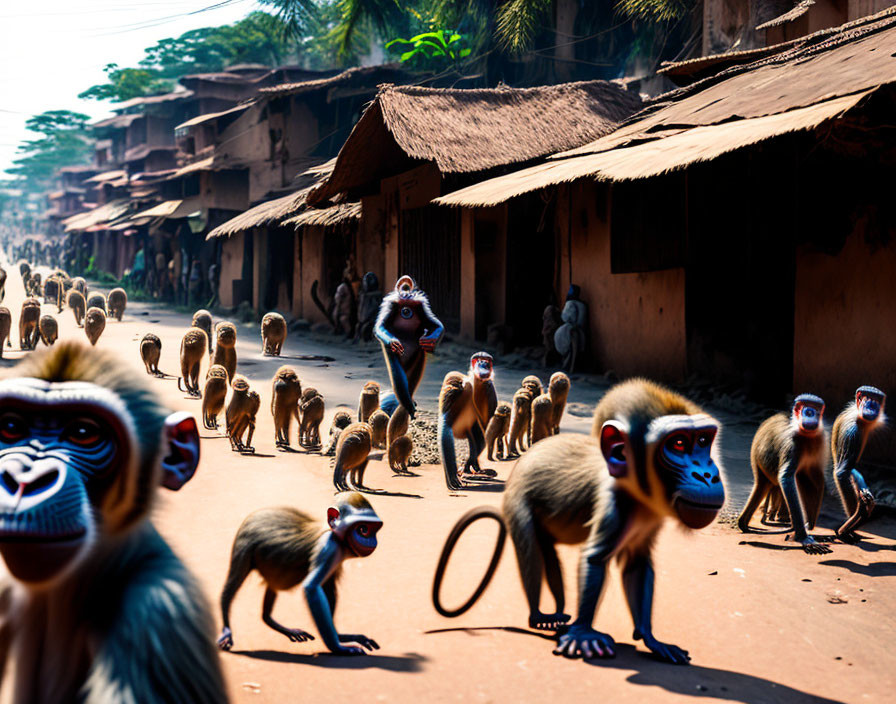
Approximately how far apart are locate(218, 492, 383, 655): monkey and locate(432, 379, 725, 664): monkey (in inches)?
23.0

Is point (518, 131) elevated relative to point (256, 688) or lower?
elevated

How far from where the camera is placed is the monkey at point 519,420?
9.05 meters

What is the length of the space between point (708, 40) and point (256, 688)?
19.6m

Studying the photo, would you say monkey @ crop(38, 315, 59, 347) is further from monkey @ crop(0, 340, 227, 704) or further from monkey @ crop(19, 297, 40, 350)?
monkey @ crop(0, 340, 227, 704)

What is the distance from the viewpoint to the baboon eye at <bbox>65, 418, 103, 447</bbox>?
7.13 feet

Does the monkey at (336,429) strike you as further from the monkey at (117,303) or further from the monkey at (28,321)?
the monkey at (117,303)

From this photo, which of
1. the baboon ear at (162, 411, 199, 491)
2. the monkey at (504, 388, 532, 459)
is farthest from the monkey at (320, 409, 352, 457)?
the baboon ear at (162, 411, 199, 491)

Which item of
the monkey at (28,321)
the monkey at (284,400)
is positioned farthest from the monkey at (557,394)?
the monkey at (28,321)

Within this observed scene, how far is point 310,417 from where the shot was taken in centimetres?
888

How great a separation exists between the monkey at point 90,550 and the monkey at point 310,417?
6.46 meters

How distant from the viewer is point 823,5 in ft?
51.2

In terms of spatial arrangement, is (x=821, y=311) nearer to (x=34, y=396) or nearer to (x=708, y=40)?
(x=34, y=396)

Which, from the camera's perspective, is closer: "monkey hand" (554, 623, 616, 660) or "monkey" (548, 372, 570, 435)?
"monkey hand" (554, 623, 616, 660)

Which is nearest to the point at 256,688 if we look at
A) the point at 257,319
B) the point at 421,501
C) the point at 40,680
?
the point at 40,680
